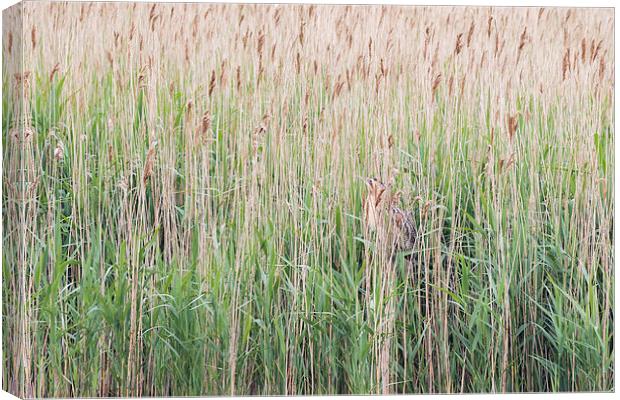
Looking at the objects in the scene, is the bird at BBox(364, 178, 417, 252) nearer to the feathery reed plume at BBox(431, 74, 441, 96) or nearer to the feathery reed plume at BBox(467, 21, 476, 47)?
the feathery reed plume at BBox(431, 74, 441, 96)

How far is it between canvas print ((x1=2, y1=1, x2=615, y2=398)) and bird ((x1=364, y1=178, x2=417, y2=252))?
1 cm

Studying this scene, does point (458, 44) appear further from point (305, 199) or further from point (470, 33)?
point (305, 199)

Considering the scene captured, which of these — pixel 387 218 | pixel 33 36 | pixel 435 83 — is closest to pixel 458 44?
pixel 435 83

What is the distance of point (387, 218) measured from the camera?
615 centimetres

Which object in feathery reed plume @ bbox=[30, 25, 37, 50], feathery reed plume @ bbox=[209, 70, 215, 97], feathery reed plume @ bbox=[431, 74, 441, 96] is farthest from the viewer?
feathery reed plume @ bbox=[431, 74, 441, 96]

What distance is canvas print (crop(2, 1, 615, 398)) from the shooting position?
5973 millimetres

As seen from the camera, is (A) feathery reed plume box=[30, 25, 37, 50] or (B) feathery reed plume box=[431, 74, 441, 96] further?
(B) feathery reed plume box=[431, 74, 441, 96]

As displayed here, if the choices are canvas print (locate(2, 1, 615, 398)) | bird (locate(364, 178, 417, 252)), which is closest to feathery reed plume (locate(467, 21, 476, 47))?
canvas print (locate(2, 1, 615, 398))

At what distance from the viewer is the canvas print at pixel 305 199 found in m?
5.97

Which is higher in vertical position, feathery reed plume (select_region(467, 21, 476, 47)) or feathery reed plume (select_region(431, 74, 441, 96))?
feathery reed plume (select_region(467, 21, 476, 47))

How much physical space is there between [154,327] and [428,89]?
1.80 metres

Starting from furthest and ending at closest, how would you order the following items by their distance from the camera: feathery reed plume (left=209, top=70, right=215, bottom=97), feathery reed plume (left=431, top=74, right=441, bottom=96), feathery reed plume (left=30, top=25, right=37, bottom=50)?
feathery reed plume (left=431, top=74, right=441, bottom=96) → feathery reed plume (left=209, top=70, right=215, bottom=97) → feathery reed plume (left=30, top=25, right=37, bottom=50)

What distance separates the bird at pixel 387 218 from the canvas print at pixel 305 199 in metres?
0.01

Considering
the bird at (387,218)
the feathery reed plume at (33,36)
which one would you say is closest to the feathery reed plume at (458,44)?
the bird at (387,218)
